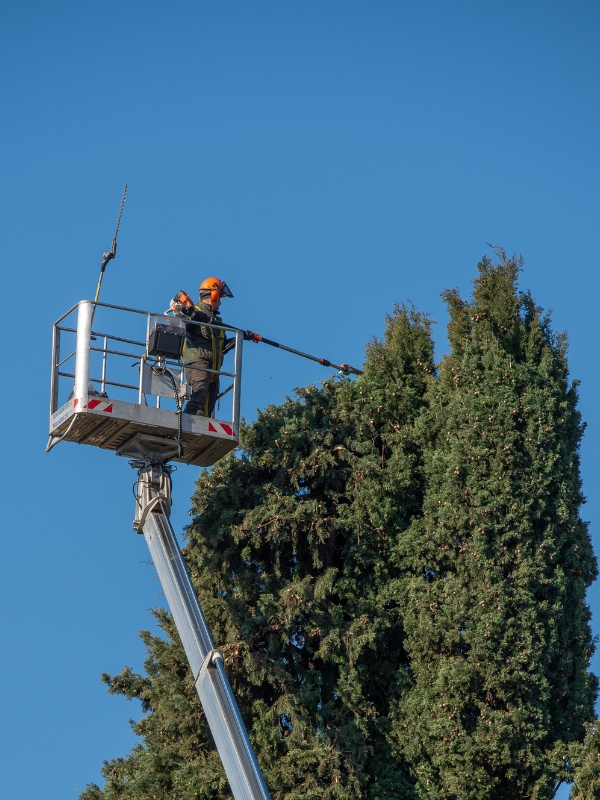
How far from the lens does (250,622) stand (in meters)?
19.9

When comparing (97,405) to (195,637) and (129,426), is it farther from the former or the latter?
(195,637)

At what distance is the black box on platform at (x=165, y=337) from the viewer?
1909cm

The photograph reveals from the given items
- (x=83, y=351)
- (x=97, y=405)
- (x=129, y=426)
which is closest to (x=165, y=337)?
(x=83, y=351)

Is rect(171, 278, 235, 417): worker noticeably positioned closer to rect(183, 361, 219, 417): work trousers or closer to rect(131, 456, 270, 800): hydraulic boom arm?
rect(183, 361, 219, 417): work trousers

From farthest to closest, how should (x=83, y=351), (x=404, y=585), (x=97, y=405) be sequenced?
(x=404, y=585)
(x=83, y=351)
(x=97, y=405)

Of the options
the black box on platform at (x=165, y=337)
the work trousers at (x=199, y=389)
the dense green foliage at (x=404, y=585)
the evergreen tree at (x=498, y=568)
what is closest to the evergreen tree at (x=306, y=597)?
the dense green foliage at (x=404, y=585)

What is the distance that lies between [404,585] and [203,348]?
171 inches

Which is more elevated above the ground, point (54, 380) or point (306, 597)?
point (54, 380)

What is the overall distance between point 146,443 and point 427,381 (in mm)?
4732

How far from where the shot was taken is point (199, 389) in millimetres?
19484

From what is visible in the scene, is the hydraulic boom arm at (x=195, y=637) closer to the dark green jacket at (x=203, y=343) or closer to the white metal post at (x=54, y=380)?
the white metal post at (x=54, y=380)

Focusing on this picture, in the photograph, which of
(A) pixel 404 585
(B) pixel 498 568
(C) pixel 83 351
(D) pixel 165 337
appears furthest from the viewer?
(A) pixel 404 585

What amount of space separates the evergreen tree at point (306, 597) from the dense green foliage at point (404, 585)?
3 centimetres

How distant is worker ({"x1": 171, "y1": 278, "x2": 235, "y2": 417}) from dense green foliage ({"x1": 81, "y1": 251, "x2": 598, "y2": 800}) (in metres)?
1.73
